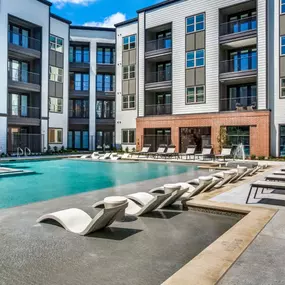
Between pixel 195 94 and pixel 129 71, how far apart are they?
313 inches

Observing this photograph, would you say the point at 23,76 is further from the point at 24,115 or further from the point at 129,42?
the point at 129,42

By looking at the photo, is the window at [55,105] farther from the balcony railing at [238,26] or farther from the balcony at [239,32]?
the balcony railing at [238,26]

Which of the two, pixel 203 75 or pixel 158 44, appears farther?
pixel 158 44

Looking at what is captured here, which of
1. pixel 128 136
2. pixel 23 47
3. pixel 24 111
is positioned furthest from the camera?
pixel 128 136

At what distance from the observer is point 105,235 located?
506 cm

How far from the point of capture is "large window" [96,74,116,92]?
35000mm

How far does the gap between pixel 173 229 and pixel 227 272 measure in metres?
2.11

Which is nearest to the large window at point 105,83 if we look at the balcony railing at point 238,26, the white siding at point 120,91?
the white siding at point 120,91

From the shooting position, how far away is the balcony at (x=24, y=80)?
25.9 m

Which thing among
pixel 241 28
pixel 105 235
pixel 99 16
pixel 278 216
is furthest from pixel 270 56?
pixel 99 16

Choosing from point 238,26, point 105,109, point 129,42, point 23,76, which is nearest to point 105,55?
point 129,42

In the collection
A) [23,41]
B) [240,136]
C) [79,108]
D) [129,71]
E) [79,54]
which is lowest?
[240,136]

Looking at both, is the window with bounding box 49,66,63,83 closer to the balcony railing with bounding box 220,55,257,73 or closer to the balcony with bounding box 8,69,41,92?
the balcony with bounding box 8,69,41,92

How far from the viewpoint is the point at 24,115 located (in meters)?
27.8
